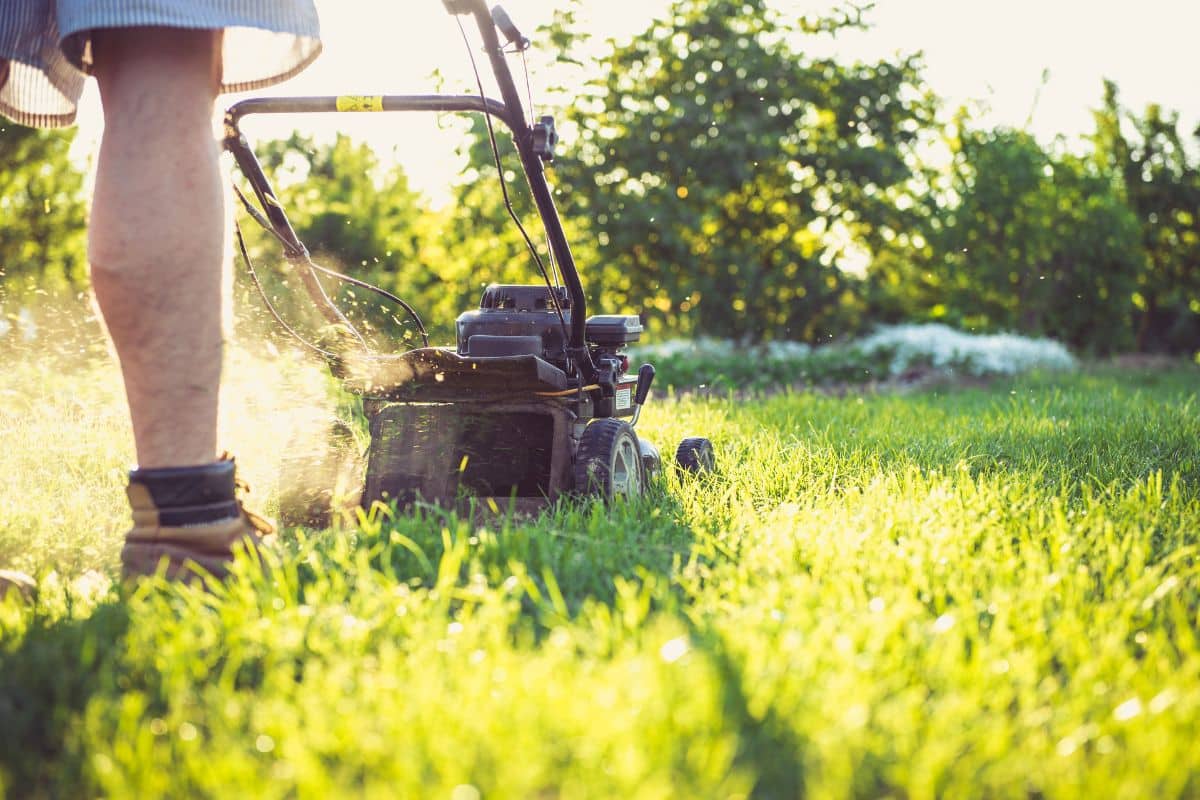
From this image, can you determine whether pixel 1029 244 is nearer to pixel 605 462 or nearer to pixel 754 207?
pixel 754 207

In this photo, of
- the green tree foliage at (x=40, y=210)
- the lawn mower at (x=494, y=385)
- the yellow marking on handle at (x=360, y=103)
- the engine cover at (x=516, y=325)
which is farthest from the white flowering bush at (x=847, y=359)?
the yellow marking on handle at (x=360, y=103)

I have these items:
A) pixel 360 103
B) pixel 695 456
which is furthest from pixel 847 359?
pixel 360 103

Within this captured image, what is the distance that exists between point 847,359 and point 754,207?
1.76 metres

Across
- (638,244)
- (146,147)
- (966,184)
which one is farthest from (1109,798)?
(966,184)

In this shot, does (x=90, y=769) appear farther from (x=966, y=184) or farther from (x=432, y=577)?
(x=966, y=184)

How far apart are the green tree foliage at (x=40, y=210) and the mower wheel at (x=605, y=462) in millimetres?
5551

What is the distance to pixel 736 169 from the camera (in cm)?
877

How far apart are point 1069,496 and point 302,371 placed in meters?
2.62

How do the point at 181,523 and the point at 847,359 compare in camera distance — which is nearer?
the point at 181,523

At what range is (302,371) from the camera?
13.2 ft

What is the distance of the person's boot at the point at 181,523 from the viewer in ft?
5.70

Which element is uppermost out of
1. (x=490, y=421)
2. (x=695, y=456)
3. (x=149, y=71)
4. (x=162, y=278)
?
(x=149, y=71)

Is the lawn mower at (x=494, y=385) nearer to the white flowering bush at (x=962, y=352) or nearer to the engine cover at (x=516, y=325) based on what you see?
the engine cover at (x=516, y=325)

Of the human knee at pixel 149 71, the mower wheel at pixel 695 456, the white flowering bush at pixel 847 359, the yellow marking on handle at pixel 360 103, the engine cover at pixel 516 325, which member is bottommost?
the white flowering bush at pixel 847 359
